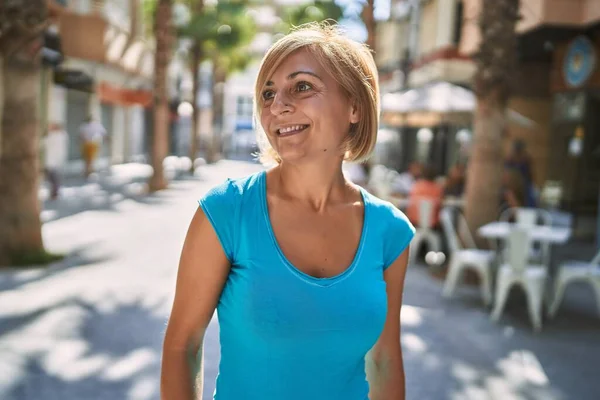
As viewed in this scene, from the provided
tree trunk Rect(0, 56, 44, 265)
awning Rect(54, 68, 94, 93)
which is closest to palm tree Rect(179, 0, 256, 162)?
awning Rect(54, 68, 94, 93)

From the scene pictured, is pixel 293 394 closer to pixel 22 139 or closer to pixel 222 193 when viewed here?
pixel 222 193

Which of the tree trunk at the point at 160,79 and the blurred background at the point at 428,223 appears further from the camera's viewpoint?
the tree trunk at the point at 160,79

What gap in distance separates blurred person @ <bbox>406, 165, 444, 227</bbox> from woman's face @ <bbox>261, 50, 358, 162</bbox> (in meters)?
8.94

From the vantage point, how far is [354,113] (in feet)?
6.01

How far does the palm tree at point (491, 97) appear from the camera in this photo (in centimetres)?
870

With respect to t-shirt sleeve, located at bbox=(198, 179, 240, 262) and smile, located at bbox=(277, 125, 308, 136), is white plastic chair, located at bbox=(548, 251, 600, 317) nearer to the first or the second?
smile, located at bbox=(277, 125, 308, 136)

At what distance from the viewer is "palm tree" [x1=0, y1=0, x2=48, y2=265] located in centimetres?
814

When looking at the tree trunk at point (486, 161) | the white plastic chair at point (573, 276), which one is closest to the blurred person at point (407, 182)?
the tree trunk at point (486, 161)

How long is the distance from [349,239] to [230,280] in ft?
1.16

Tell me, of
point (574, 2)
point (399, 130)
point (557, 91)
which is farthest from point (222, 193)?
point (399, 130)

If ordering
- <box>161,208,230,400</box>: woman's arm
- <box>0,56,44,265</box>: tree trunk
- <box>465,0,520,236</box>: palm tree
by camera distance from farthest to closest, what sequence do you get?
<box>465,0,520,236</box>: palm tree, <box>0,56,44,265</box>: tree trunk, <box>161,208,230,400</box>: woman's arm

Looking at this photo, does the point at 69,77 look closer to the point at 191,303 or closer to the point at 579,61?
the point at 579,61

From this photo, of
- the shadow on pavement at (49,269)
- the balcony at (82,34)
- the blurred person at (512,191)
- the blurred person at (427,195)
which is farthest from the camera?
the balcony at (82,34)

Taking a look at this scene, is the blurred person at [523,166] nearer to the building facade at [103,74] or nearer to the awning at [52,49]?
the awning at [52,49]
